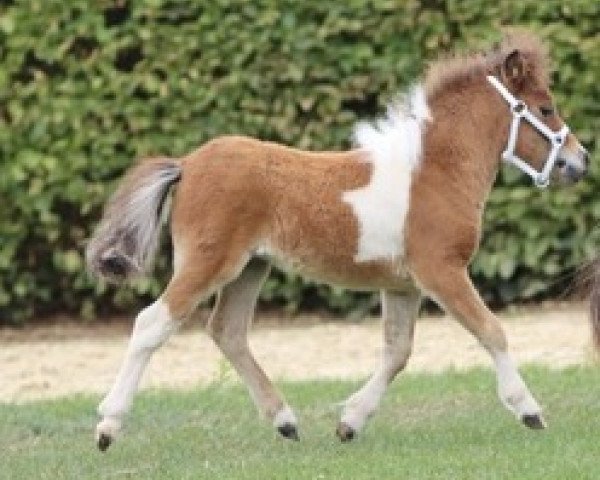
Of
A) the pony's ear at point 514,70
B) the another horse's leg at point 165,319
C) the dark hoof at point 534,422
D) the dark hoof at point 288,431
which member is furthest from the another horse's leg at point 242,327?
the pony's ear at point 514,70

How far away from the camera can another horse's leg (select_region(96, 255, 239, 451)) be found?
25.9 feet

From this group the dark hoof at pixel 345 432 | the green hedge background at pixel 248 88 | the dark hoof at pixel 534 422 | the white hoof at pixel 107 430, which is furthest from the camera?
the green hedge background at pixel 248 88

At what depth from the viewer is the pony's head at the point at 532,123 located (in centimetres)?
831

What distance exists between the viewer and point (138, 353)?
26.0ft

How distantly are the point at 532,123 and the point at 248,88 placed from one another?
491 centimetres

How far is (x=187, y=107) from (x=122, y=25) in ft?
2.40

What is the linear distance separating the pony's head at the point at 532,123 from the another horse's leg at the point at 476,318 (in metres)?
0.70

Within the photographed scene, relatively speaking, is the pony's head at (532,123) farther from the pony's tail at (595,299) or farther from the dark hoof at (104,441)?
the dark hoof at (104,441)

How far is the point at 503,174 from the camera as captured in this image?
12844mm

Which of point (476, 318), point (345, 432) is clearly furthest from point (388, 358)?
point (476, 318)

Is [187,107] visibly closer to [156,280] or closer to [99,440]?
[156,280]

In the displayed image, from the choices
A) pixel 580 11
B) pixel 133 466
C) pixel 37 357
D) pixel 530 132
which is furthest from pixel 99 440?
pixel 580 11

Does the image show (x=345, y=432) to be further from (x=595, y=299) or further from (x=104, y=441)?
(x=595, y=299)

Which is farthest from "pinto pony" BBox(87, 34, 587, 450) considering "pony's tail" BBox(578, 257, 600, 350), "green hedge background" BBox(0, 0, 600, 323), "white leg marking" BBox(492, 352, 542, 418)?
"green hedge background" BBox(0, 0, 600, 323)
